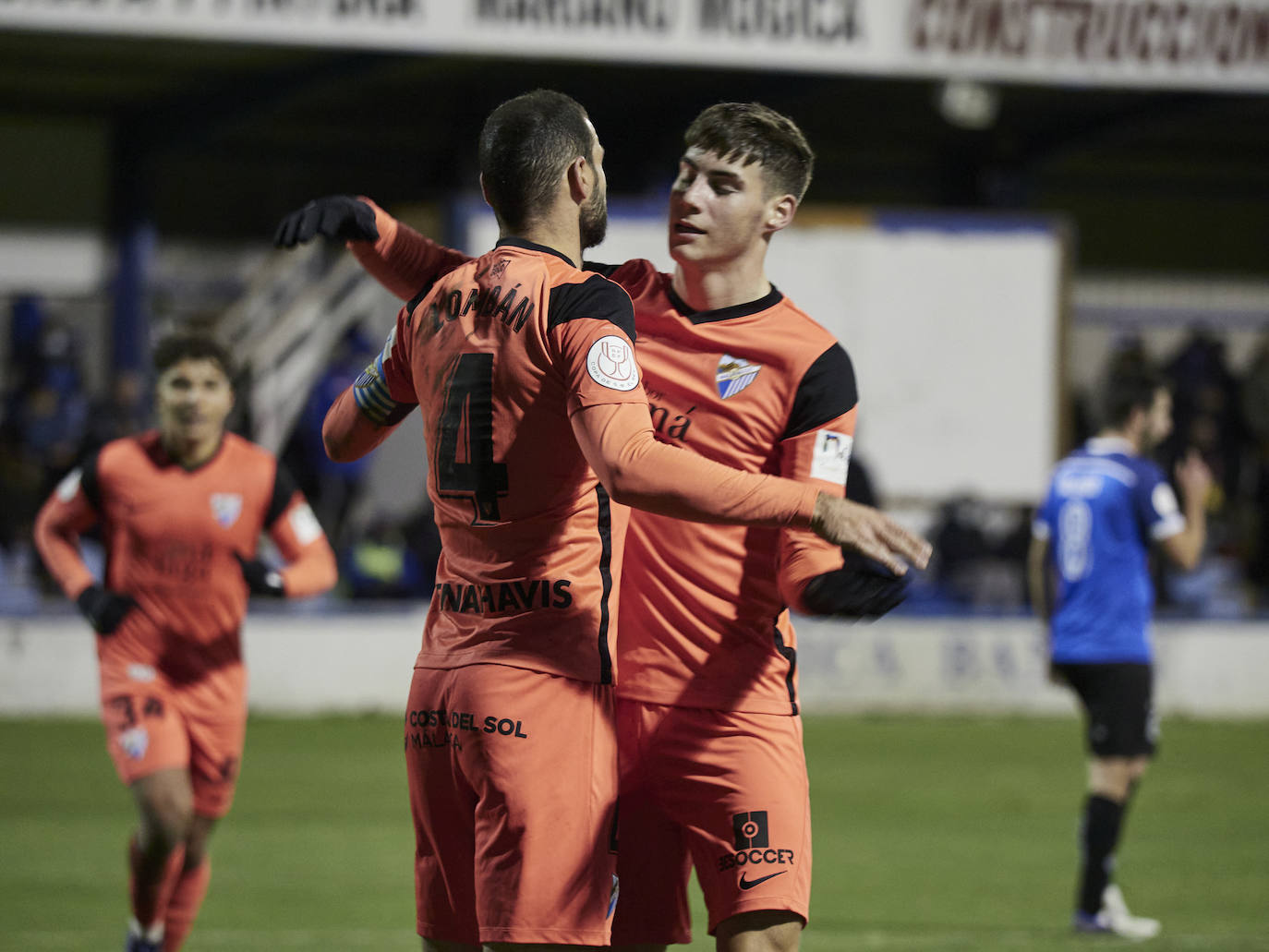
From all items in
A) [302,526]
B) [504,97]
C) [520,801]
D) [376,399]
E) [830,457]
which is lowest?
Answer: [520,801]

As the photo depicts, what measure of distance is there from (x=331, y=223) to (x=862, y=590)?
134 cm

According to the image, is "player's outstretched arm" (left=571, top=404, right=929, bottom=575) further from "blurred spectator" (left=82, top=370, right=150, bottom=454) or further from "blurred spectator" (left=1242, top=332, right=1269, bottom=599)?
"blurred spectator" (left=1242, top=332, right=1269, bottom=599)

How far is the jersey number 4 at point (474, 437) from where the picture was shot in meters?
3.45

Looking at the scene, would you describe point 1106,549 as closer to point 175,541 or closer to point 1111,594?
point 1111,594

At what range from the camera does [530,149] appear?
3.45m

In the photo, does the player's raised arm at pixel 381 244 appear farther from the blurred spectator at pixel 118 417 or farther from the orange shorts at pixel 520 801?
the blurred spectator at pixel 118 417

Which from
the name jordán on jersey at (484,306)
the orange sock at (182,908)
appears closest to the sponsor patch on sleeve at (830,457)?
the name jordán on jersey at (484,306)

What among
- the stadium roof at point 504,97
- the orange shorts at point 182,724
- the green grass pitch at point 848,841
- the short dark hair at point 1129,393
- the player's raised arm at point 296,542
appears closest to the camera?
the orange shorts at point 182,724

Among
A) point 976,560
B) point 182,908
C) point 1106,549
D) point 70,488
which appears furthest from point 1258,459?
point 182,908

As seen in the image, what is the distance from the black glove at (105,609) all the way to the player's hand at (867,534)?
3348 mm

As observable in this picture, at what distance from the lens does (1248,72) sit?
16.8m

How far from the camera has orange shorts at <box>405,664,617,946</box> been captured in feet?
11.2

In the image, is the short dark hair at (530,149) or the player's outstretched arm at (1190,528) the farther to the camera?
the player's outstretched arm at (1190,528)

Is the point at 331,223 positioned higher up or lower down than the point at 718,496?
higher up
